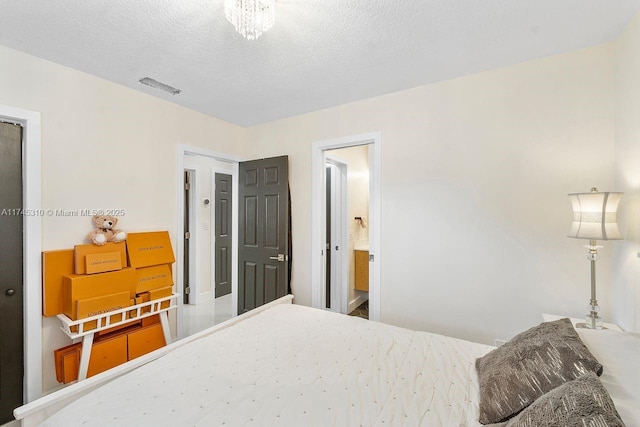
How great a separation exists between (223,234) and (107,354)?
2.80 m

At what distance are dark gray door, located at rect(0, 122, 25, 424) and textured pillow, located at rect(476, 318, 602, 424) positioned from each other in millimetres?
2869

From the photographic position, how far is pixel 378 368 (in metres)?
1.37

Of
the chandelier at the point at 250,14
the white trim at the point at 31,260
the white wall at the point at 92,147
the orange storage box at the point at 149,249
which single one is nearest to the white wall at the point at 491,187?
the chandelier at the point at 250,14

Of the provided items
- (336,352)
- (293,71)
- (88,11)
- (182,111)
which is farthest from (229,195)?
(336,352)

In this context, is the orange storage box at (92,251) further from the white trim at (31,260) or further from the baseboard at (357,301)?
the baseboard at (357,301)

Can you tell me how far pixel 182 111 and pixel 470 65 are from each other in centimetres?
276

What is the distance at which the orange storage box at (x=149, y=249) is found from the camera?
2389 millimetres

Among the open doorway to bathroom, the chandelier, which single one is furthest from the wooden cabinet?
the chandelier

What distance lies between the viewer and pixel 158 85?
2.48 metres

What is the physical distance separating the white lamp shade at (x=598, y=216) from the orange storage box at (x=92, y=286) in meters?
3.14

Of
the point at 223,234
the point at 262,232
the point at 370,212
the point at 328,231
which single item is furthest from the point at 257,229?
the point at 223,234

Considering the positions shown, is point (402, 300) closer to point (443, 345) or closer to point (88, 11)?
Answer: point (443, 345)

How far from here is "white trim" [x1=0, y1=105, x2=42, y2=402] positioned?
76.3 inches

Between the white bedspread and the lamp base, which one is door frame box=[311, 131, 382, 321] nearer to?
the white bedspread
